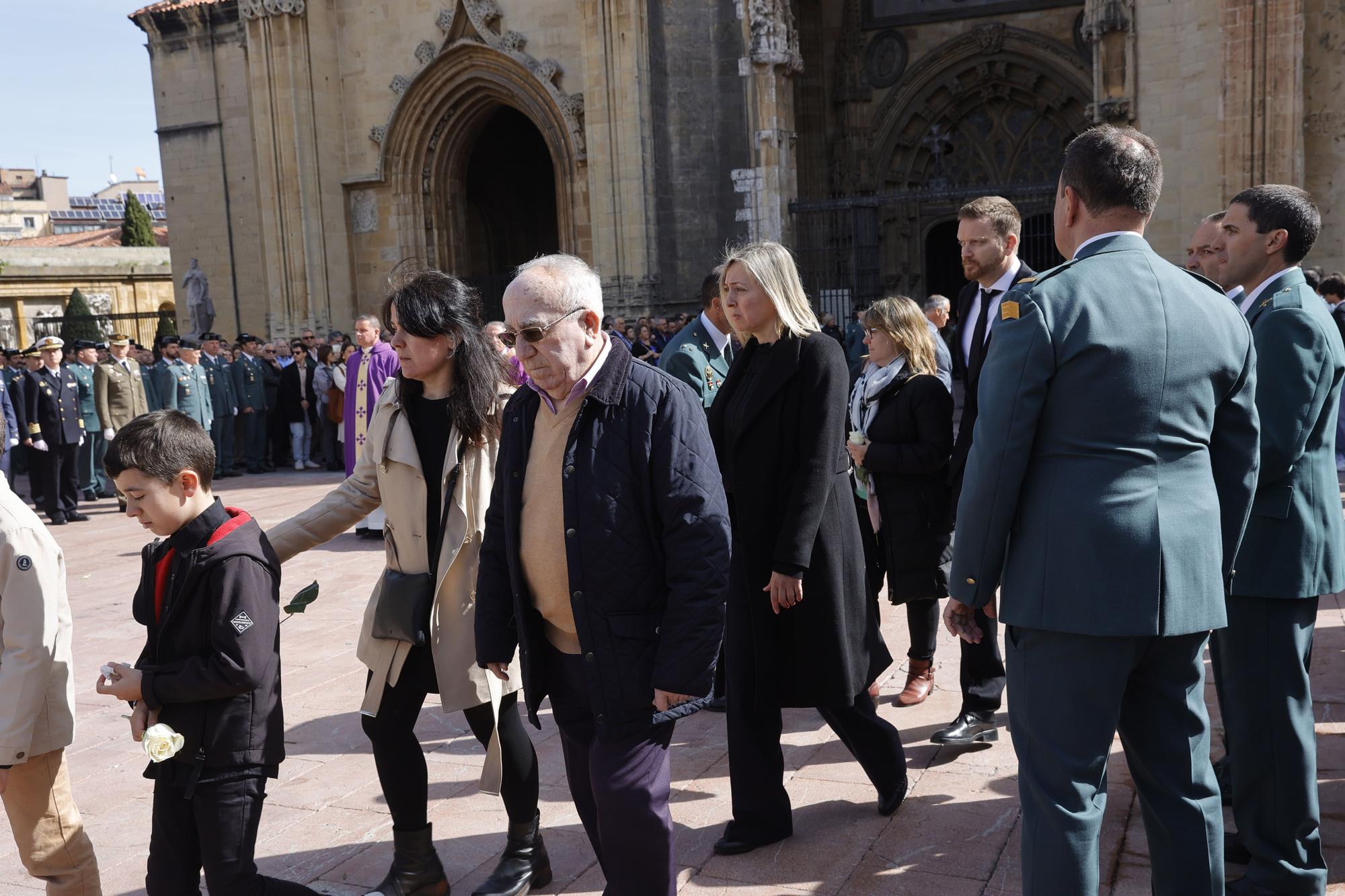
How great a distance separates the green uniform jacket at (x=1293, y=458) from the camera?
122 inches

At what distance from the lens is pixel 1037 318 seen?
2.48m

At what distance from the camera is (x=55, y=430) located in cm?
1210

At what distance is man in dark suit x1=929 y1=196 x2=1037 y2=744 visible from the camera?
4.25m

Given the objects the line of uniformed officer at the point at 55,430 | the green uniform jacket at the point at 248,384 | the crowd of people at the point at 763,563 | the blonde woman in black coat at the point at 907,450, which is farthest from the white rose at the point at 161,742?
the green uniform jacket at the point at 248,384

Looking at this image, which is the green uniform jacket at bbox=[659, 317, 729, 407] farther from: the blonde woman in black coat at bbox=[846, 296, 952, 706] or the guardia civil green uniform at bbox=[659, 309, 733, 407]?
the blonde woman in black coat at bbox=[846, 296, 952, 706]

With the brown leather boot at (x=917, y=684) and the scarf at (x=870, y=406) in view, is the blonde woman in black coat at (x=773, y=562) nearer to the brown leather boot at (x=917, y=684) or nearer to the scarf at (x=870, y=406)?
the scarf at (x=870, y=406)

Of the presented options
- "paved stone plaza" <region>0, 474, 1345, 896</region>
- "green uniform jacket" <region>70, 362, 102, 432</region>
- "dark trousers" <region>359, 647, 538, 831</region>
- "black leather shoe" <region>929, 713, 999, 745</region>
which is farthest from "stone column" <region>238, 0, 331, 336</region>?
"dark trousers" <region>359, 647, 538, 831</region>

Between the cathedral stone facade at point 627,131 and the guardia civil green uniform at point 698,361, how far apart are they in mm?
9679

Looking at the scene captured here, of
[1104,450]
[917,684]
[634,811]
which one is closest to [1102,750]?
[1104,450]

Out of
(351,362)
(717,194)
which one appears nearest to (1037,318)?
(351,362)

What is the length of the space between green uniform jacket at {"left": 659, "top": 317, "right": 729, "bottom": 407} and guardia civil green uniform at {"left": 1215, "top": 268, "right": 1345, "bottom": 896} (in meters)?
2.47

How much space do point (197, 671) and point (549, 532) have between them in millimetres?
906

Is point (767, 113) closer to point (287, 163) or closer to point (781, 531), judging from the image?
point (287, 163)

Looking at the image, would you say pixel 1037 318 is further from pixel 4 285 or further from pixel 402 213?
pixel 4 285
